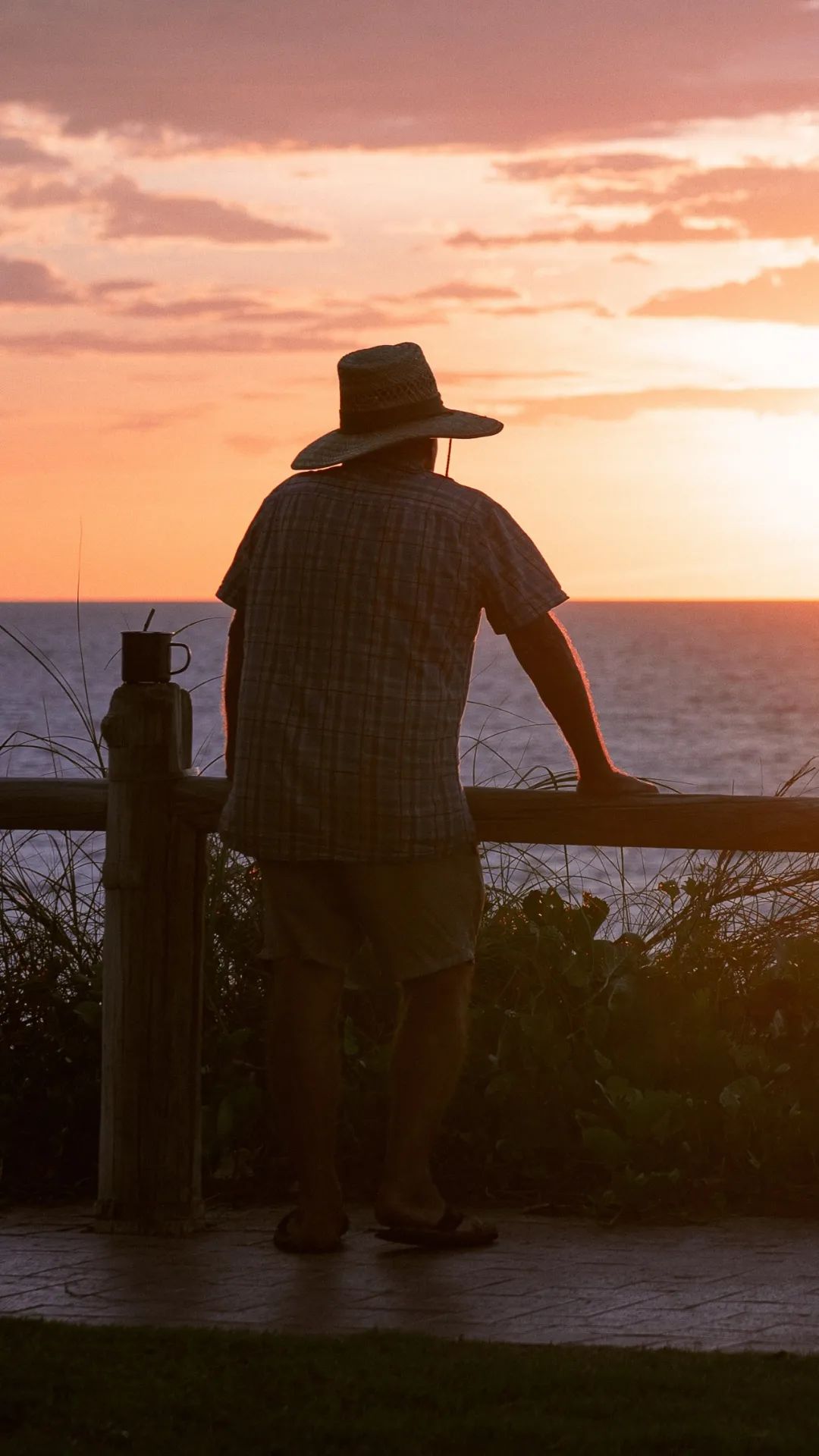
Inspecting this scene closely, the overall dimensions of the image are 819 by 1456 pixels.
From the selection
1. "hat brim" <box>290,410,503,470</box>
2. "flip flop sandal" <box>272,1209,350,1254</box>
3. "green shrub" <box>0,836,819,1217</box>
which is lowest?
"flip flop sandal" <box>272,1209,350,1254</box>

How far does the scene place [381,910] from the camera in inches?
173

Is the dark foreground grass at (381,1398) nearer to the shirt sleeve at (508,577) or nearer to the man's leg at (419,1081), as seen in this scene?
the man's leg at (419,1081)

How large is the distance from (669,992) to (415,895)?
1.53 m

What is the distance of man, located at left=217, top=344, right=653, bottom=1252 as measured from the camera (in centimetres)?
429

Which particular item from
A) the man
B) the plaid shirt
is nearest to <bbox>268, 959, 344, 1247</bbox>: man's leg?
the man

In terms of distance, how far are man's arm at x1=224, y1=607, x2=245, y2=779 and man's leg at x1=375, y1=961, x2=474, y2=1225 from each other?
0.72 meters

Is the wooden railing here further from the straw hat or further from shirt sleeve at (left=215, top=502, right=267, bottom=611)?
the straw hat

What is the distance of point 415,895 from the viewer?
14.4 ft

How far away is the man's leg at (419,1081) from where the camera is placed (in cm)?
450

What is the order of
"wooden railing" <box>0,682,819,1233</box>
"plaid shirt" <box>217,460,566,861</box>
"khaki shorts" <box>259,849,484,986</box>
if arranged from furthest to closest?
1. "wooden railing" <box>0,682,819,1233</box>
2. "khaki shorts" <box>259,849,484,986</box>
3. "plaid shirt" <box>217,460,566,861</box>

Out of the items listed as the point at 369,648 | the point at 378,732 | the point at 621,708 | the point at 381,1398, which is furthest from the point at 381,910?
the point at 621,708

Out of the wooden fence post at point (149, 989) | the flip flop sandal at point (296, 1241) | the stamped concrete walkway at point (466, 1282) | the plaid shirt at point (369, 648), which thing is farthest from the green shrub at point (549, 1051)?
the plaid shirt at point (369, 648)

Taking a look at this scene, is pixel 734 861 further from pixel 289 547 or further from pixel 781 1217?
pixel 289 547

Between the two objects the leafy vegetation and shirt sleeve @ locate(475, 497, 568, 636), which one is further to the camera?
the leafy vegetation
